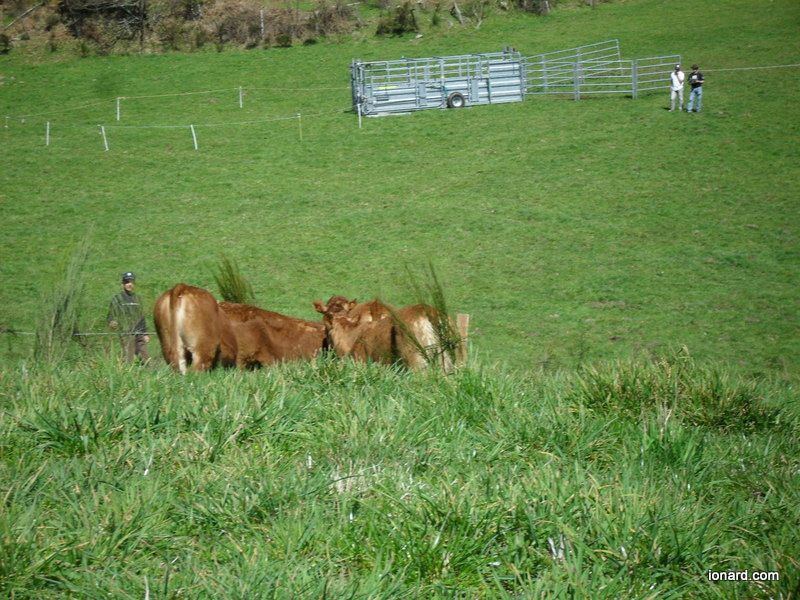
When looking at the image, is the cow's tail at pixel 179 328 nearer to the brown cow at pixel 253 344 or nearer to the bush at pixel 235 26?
the brown cow at pixel 253 344

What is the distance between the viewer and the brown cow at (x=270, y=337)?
9.98 metres

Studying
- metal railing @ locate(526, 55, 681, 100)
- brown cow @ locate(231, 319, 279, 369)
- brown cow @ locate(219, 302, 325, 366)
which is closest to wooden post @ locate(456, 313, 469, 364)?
brown cow @ locate(219, 302, 325, 366)

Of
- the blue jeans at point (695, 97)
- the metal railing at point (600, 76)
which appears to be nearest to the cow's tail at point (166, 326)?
the blue jeans at point (695, 97)

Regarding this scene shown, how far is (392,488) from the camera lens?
443 centimetres

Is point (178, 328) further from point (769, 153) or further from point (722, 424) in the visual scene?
point (769, 153)

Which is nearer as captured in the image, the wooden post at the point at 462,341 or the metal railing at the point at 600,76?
the wooden post at the point at 462,341

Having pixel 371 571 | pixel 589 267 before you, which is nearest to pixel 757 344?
pixel 589 267

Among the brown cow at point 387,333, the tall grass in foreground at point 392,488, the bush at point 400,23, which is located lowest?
the brown cow at point 387,333

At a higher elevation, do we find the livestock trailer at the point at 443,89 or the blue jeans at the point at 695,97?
the livestock trailer at the point at 443,89

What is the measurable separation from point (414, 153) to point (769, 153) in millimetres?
9082

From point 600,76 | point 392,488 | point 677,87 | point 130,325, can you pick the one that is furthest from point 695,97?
point 392,488

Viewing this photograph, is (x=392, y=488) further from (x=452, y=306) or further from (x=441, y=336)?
(x=452, y=306)

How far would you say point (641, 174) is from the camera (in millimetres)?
20797

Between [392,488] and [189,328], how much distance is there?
5462mm
